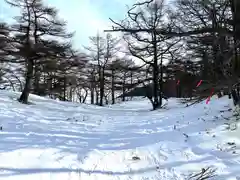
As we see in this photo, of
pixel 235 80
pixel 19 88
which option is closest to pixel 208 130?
pixel 235 80

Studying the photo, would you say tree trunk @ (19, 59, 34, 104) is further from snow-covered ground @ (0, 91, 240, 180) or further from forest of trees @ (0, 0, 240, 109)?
snow-covered ground @ (0, 91, 240, 180)

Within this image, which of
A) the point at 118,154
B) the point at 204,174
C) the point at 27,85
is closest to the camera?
the point at 204,174

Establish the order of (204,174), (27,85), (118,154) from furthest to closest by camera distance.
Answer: (27,85) < (118,154) < (204,174)

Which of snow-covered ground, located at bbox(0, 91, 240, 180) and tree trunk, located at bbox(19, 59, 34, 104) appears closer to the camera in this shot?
snow-covered ground, located at bbox(0, 91, 240, 180)

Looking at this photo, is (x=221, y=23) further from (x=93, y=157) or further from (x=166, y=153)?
(x=93, y=157)

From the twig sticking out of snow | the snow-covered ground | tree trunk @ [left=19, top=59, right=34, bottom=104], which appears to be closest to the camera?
the twig sticking out of snow

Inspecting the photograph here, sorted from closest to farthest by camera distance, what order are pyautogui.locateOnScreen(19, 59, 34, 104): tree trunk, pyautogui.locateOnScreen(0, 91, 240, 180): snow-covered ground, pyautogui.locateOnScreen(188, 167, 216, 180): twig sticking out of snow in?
pyautogui.locateOnScreen(188, 167, 216, 180): twig sticking out of snow → pyautogui.locateOnScreen(0, 91, 240, 180): snow-covered ground → pyautogui.locateOnScreen(19, 59, 34, 104): tree trunk

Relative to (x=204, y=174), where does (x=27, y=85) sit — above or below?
above

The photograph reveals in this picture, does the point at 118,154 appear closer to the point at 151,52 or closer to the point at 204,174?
the point at 204,174

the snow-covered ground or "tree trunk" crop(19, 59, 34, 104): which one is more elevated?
"tree trunk" crop(19, 59, 34, 104)

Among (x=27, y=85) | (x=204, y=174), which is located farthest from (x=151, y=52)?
(x=204, y=174)

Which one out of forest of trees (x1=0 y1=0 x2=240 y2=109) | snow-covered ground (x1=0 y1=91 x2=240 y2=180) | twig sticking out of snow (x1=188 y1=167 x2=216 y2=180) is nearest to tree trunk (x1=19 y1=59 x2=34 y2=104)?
forest of trees (x1=0 y1=0 x2=240 y2=109)

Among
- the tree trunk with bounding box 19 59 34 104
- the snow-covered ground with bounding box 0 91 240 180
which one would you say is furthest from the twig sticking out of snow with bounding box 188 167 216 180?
the tree trunk with bounding box 19 59 34 104

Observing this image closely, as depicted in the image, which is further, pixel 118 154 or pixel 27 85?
pixel 27 85
